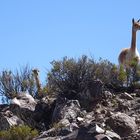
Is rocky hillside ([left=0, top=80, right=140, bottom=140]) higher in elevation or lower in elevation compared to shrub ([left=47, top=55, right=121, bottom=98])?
lower

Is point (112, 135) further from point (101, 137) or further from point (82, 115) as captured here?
point (82, 115)

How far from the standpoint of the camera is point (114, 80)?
1559cm

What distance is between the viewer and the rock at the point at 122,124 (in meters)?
12.1

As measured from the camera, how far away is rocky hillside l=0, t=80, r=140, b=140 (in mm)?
11734

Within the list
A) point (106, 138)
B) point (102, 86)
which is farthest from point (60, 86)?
point (106, 138)

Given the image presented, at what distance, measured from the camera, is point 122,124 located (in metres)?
12.1

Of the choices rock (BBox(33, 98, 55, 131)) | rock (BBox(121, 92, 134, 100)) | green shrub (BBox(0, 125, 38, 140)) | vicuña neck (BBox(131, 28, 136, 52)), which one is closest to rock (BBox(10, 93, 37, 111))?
rock (BBox(33, 98, 55, 131))

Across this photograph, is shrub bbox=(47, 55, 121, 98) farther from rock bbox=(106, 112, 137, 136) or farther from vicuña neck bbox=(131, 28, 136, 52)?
vicuña neck bbox=(131, 28, 136, 52)

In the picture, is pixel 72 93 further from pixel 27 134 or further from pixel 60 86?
pixel 27 134

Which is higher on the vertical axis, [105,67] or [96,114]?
[105,67]

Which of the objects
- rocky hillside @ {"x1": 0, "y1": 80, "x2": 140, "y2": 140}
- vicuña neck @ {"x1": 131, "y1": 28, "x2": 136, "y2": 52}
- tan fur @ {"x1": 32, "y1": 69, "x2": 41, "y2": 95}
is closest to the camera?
rocky hillside @ {"x1": 0, "y1": 80, "x2": 140, "y2": 140}

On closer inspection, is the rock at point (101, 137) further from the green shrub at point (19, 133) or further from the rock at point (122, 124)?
the green shrub at point (19, 133)

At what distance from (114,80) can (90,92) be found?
156cm

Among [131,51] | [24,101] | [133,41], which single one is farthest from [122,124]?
[133,41]
